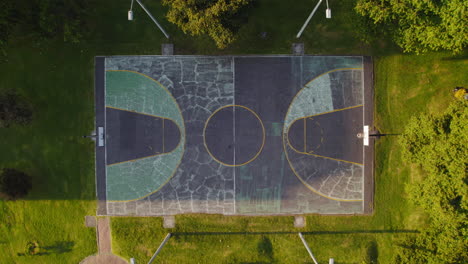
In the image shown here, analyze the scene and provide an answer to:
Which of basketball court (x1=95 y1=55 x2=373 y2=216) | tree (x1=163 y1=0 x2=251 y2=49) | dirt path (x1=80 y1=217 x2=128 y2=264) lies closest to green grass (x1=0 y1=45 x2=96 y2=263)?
dirt path (x1=80 y1=217 x2=128 y2=264)

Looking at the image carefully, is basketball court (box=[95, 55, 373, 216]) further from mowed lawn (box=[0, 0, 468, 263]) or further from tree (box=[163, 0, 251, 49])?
tree (box=[163, 0, 251, 49])

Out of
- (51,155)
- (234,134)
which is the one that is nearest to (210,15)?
(234,134)

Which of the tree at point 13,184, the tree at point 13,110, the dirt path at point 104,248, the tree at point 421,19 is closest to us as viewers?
the tree at point 421,19

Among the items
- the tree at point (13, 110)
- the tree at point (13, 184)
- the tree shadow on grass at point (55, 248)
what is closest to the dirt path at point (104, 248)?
the tree shadow on grass at point (55, 248)

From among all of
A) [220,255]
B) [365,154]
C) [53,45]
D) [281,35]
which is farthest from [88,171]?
[365,154]

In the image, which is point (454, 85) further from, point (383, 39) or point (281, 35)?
point (281, 35)

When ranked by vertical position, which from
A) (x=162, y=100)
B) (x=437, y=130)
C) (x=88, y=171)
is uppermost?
(x=162, y=100)

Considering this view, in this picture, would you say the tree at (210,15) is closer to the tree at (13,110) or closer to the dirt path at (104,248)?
the tree at (13,110)

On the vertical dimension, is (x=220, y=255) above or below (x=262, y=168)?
below
